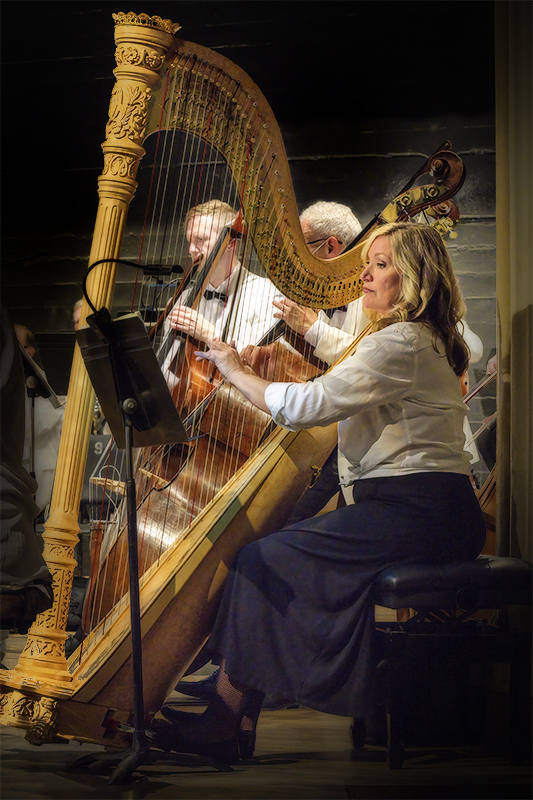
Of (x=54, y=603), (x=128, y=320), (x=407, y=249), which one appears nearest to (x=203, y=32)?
(x=407, y=249)

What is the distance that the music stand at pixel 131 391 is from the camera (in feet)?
6.17

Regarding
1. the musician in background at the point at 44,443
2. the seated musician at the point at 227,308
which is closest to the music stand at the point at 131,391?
the seated musician at the point at 227,308

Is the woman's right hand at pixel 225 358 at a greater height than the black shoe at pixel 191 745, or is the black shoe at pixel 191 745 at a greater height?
the woman's right hand at pixel 225 358

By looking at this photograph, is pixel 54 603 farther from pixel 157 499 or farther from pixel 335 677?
pixel 335 677

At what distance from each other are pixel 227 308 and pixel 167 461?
18.8 inches

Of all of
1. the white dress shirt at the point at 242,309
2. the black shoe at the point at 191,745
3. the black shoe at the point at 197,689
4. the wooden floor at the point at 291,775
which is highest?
the white dress shirt at the point at 242,309

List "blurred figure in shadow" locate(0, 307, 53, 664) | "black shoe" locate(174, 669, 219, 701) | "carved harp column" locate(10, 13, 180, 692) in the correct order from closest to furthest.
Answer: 1. "carved harp column" locate(10, 13, 180, 692)
2. "black shoe" locate(174, 669, 219, 701)
3. "blurred figure in shadow" locate(0, 307, 53, 664)

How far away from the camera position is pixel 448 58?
8.49 feet

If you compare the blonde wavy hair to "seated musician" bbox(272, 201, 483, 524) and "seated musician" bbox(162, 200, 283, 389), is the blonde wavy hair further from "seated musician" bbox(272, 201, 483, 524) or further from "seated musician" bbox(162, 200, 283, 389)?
"seated musician" bbox(162, 200, 283, 389)

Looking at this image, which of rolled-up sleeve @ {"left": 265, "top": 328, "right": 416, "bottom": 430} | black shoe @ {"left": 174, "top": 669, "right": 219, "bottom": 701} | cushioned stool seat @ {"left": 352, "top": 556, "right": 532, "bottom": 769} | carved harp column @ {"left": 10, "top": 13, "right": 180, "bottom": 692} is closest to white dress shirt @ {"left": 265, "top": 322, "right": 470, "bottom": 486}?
rolled-up sleeve @ {"left": 265, "top": 328, "right": 416, "bottom": 430}

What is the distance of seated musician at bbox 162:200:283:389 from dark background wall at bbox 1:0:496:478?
1.54ft

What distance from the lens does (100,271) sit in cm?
215

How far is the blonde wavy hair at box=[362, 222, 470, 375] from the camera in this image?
86.6 inches

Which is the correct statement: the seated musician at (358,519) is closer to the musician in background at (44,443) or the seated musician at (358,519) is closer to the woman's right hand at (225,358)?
the woman's right hand at (225,358)
